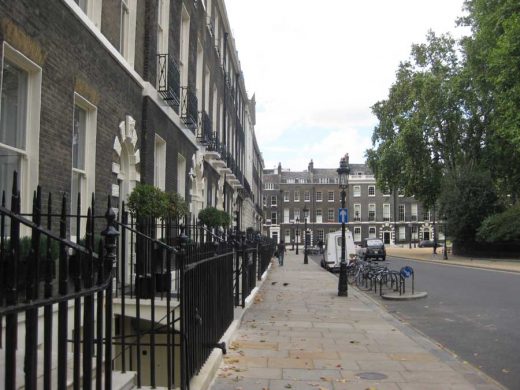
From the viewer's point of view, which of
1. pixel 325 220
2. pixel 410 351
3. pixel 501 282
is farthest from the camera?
pixel 325 220

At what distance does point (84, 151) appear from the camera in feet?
29.8

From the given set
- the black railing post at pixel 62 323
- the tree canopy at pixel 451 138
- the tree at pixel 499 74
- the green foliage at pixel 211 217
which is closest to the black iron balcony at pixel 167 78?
the green foliage at pixel 211 217

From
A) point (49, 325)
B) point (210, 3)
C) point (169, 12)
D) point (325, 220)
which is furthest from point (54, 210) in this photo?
point (325, 220)

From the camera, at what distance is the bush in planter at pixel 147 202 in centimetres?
1016

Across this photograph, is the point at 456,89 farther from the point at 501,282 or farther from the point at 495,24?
the point at 501,282

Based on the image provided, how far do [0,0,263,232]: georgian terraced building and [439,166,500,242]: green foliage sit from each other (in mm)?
31577

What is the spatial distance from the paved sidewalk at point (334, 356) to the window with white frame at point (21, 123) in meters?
3.40

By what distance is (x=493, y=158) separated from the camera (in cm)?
4744

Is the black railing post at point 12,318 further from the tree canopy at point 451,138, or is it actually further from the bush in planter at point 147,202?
the tree canopy at point 451,138

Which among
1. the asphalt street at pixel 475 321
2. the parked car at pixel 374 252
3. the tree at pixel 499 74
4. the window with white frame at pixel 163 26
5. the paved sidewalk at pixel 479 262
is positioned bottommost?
the asphalt street at pixel 475 321

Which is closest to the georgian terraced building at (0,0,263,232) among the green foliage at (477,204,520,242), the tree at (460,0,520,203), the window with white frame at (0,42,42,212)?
the window with white frame at (0,42,42,212)

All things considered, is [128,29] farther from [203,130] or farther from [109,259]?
[109,259]

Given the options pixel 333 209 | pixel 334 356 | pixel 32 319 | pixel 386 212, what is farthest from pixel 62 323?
pixel 333 209

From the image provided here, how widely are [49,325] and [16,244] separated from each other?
16.7 inches
